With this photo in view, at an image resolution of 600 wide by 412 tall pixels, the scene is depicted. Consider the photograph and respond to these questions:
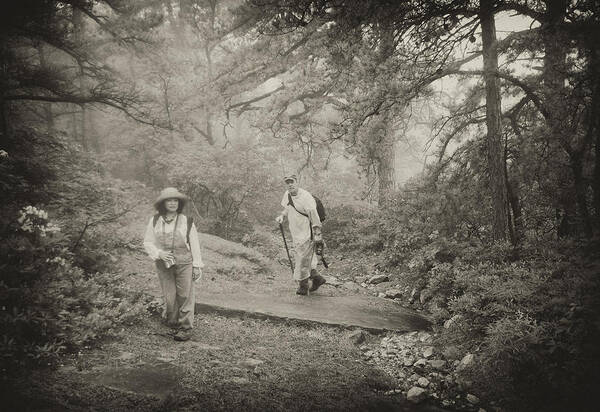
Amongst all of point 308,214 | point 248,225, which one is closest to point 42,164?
point 308,214

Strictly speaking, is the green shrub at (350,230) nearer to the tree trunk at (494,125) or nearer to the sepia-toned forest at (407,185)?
the sepia-toned forest at (407,185)

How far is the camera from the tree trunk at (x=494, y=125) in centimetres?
616

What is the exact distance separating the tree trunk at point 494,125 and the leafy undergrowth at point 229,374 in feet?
12.9

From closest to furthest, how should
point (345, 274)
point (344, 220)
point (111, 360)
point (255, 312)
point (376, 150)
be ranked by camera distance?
point (111, 360), point (255, 312), point (376, 150), point (345, 274), point (344, 220)

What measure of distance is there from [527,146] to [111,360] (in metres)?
7.71

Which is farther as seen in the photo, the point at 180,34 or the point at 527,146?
the point at 180,34

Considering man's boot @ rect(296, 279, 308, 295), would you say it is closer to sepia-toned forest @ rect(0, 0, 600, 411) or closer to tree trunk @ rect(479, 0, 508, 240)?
sepia-toned forest @ rect(0, 0, 600, 411)

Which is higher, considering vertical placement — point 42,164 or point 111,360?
point 42,164

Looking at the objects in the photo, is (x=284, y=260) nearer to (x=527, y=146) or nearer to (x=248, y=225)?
(x=248, y=225)

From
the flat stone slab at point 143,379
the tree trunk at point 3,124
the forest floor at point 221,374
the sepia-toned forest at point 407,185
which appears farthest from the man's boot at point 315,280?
the tree trunk at point 3,124

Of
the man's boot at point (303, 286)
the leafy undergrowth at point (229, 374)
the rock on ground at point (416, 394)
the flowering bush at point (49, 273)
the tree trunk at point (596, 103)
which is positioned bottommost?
the rock on ground at point (416, 394)

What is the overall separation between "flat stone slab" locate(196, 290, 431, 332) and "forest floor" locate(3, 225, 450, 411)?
14 centimetres

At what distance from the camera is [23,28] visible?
748 cm

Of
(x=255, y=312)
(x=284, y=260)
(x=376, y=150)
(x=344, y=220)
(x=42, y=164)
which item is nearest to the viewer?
(x=255, y=312)
